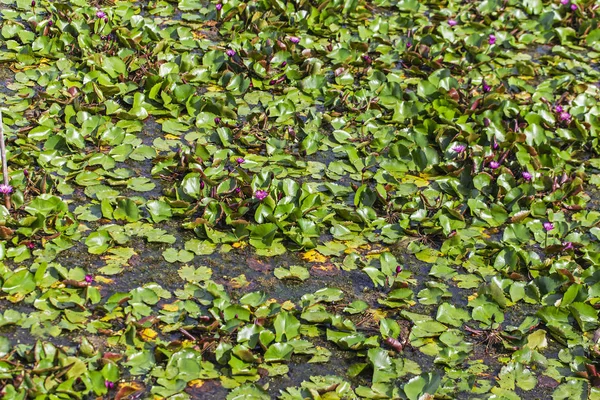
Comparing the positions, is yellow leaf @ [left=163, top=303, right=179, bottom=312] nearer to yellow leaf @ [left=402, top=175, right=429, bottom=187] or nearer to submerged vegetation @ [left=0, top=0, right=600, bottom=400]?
submerged vegetation @ [left=0, top=0, right=600, bottom=400]

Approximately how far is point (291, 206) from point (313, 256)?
0.99 feet

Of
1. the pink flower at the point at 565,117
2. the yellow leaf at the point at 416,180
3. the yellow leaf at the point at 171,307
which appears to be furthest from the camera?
the pink flower at the point at 565,117

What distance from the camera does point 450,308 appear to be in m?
3.88

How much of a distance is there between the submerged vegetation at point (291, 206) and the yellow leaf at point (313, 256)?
1cm

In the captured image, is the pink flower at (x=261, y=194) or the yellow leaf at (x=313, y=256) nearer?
the yellow leaf at (x=313, y=256)

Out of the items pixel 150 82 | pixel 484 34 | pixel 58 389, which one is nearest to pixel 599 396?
pixel 58 389

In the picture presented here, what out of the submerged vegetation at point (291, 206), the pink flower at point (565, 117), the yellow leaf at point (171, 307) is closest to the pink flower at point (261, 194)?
the submerged vegetation at point (291, 206)

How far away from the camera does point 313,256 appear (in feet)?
13.7

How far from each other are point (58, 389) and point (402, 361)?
140cm

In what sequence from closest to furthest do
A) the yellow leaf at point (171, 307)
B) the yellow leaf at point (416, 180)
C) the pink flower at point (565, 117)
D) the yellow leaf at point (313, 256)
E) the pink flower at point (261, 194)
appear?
the yellow leaf at point (171, 307) < the yellow leaf at point (313, 256) < the pink flower at point (261, 194) < the yellow leaf at point (416, 180) < the pink flower at point (565, 117)

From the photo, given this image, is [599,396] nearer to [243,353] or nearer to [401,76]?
[243,353]

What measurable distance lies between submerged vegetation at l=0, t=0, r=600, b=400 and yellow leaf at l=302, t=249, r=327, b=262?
11 mm

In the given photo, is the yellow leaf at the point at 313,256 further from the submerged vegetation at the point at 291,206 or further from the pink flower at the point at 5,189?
the pink flower at the point at 5,189

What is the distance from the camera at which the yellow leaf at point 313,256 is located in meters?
4.15
